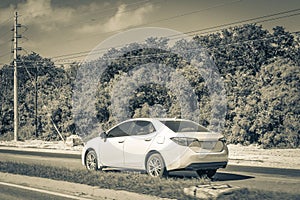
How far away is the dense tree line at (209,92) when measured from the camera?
29641 millimetres

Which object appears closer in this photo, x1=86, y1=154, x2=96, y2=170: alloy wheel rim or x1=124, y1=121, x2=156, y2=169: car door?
x1=124, y1=121, x2=156, y2=169: car door

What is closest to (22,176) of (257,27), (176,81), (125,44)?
(176,81)

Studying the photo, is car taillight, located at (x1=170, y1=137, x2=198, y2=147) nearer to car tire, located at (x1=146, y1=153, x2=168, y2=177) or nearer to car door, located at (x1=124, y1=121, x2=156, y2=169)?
car tire, located at (x1=146, y1=153, x2=168, y2=177)

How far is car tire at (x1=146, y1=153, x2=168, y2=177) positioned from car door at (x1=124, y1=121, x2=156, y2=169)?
0.24 meters

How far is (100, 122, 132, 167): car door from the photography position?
44.6 ft

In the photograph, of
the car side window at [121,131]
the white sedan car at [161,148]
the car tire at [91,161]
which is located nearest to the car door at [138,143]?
the white sedan car at [161,148]

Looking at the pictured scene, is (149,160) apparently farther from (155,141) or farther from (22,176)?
(22,176)

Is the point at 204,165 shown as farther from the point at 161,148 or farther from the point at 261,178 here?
the point at 261,178

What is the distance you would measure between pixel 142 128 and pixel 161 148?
4.07 feet

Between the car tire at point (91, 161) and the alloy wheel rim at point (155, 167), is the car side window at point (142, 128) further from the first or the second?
the car tire at point (91, 161)

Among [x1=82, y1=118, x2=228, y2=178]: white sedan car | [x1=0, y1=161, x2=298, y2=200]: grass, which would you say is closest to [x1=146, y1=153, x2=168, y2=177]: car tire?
[x1=82, y1=118, x2=228, y2=178]: white sedan car

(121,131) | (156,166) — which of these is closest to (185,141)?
(156,166)

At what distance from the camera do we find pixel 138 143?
13.0 m

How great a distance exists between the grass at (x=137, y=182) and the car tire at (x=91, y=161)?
1.20m
